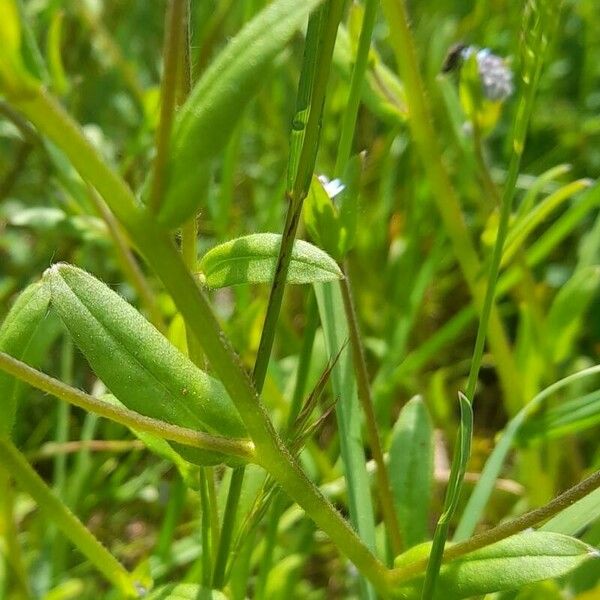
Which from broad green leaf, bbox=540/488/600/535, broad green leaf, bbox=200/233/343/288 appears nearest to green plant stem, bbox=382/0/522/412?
broad green leaf, bbox=540/488/600/535

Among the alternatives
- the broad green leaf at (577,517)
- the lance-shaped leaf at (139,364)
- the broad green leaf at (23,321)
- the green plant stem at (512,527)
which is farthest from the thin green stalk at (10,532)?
the broad green leaf at (577,517)

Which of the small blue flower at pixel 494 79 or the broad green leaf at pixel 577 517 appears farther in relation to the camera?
the small blue flower at pixel 494 79

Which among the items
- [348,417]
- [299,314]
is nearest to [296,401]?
[348,417]

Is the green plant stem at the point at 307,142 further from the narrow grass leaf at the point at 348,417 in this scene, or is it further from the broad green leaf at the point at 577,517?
the broad green leaf at the point at 577,517

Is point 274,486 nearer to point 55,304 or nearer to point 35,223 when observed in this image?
point 55,304

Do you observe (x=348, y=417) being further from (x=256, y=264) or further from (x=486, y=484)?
(x=256, y=264)

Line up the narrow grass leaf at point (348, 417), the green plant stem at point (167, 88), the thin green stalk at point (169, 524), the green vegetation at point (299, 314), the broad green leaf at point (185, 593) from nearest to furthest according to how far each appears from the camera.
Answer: the green plant stem at point (167, 88) → the green vegetation at point (299, 314) → the broad green leaf at point (185, 593) → the narrow grass leaf at point (348, 417) → the thin green stalk at point (169, 524)
